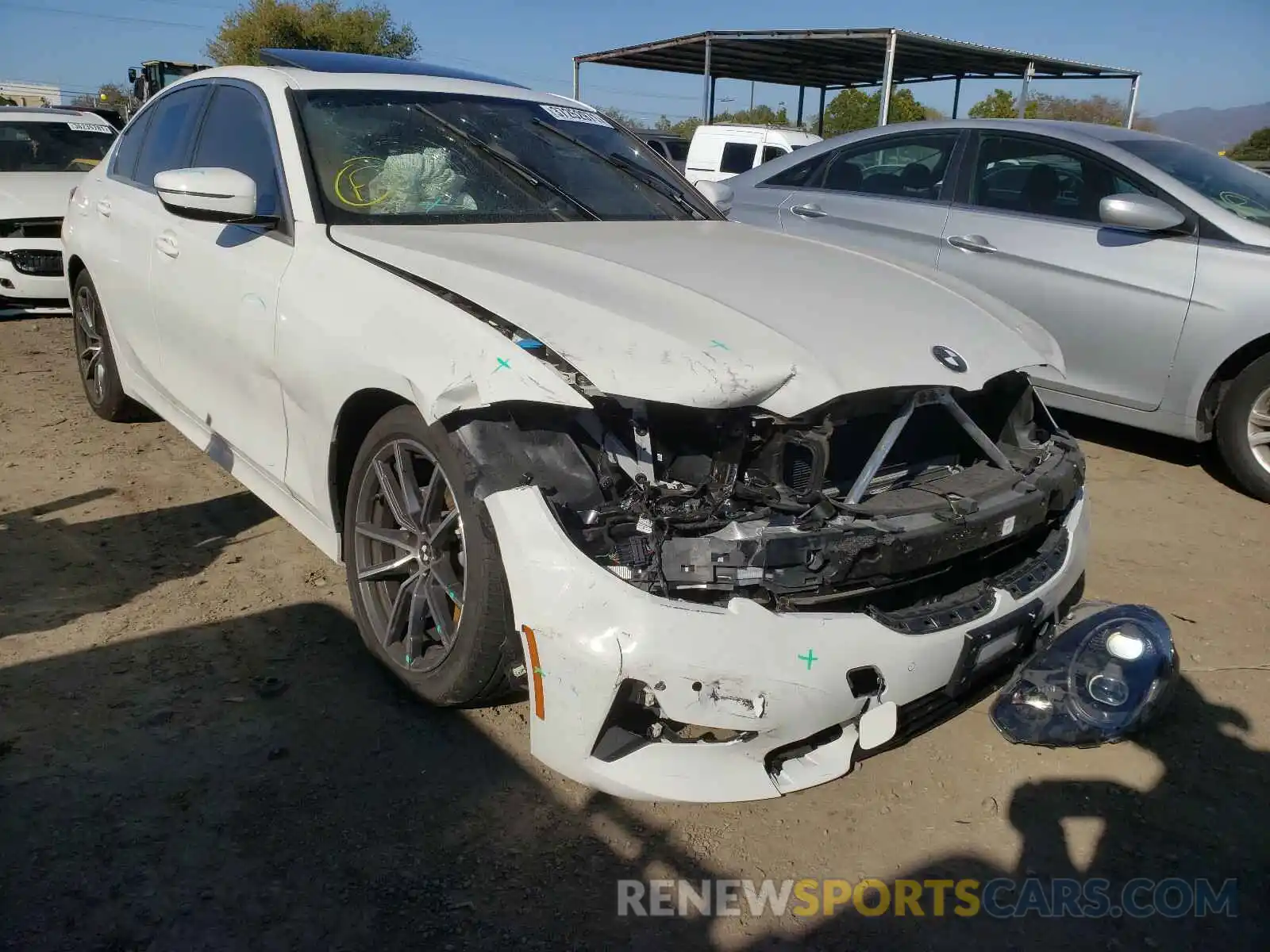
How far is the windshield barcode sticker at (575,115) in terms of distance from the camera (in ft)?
13.1

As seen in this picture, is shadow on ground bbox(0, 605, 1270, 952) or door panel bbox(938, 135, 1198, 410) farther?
door panel bbox(938, 135, 1198, 410)

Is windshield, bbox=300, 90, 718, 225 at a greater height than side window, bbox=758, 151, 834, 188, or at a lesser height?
greater

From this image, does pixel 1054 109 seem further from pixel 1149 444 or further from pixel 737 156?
pixel 1149 444

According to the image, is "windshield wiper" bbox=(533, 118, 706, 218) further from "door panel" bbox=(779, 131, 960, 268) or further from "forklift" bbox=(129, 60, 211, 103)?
"forklift" bbox=(129, 60, 211, 103)

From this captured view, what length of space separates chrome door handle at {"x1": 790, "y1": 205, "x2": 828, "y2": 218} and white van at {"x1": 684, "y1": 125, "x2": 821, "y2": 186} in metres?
9.06

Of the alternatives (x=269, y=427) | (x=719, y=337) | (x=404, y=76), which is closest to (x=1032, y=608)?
(x=719, y=337)

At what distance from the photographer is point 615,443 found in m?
2.35

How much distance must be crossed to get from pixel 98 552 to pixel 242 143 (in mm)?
1612

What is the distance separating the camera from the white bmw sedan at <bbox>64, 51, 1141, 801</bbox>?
216 cm

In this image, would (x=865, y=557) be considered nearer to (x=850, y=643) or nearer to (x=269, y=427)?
(x=850, y=643)

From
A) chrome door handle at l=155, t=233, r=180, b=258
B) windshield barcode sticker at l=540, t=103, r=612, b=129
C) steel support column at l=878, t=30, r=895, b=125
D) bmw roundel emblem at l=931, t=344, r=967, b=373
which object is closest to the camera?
bmw roundel emblem at l=931, t=344, r=967, b=373

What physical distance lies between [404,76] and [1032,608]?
287 centimetres

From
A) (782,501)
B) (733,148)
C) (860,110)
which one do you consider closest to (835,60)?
(733,148)

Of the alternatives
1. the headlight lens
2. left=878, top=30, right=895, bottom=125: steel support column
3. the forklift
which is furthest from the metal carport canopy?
the headlight lens
